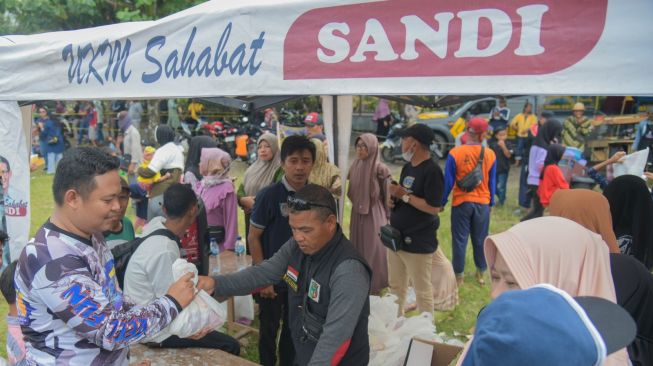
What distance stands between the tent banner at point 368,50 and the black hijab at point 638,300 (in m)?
0.84

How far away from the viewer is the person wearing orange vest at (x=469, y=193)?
518cm

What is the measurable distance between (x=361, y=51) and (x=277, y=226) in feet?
5.86

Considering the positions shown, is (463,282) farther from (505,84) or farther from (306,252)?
(505,84)

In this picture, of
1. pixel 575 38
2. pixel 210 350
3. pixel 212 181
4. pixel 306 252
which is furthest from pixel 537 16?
pixel 212 181

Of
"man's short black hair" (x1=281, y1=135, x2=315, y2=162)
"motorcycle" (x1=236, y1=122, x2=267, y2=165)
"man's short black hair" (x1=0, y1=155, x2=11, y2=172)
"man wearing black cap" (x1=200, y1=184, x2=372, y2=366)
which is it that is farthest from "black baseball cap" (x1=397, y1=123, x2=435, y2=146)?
"motorcycle" (x1=236, y1=122, x2=267, y2=165)

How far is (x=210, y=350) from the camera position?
114 inches

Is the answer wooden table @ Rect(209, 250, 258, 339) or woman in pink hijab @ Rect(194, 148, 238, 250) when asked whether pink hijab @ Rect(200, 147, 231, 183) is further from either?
wooden table @ Rect(209, 250, 258, 339)

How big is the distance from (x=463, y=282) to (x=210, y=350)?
360cm

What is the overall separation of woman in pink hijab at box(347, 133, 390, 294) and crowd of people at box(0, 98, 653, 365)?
0.03m

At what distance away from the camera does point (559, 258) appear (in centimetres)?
155

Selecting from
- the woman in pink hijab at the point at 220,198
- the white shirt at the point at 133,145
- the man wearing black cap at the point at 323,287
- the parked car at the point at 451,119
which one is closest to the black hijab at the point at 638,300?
the man wearing black cap at the point at 323,287

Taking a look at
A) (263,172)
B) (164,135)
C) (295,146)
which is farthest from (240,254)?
(164,135)

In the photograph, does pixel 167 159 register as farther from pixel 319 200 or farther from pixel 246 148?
pixel 246 148

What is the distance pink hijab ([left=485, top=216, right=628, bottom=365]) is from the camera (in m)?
1.54
